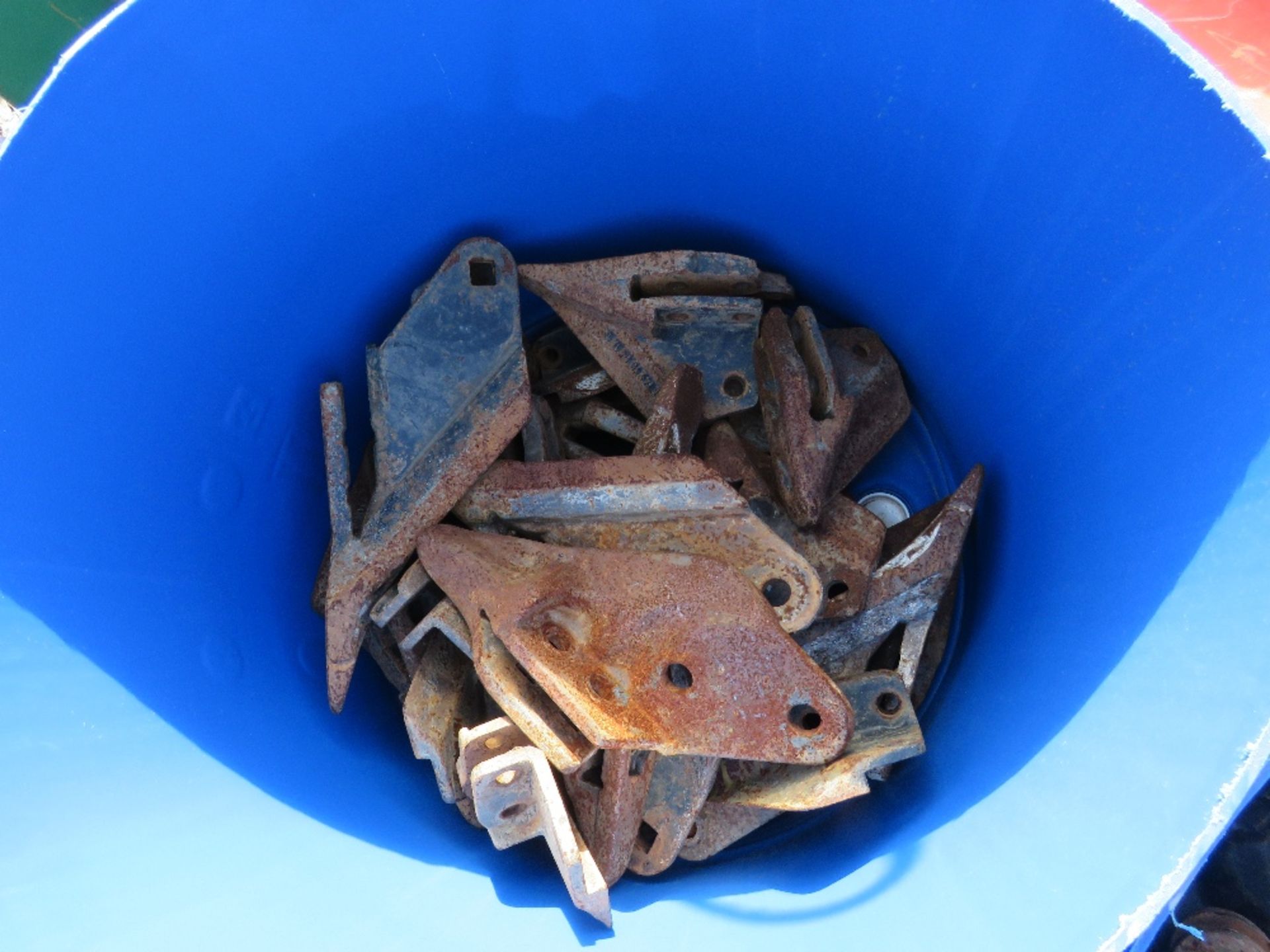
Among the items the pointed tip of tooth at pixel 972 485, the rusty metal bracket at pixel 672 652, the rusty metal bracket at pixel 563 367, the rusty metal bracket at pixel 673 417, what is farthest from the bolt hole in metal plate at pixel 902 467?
the rusty metal bracket at pixel 672 652

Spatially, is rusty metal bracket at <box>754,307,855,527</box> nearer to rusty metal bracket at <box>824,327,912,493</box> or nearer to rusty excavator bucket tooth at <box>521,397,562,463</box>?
rusty metal bracket at <box>824,327,912,493</box>

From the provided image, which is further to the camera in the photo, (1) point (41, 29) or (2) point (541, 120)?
(1) point (41, 29)

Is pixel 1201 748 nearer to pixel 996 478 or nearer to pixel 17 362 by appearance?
pixel 996 478

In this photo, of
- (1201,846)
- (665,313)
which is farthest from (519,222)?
(1201,846)

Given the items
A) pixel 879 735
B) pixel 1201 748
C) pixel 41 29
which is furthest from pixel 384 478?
pixel 41 29

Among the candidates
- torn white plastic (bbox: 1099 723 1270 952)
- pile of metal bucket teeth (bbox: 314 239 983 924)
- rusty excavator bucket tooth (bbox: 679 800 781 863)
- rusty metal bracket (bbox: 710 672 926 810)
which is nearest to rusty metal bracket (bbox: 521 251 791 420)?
pile of metal bucket teeth (bbox: 314 239 983 924)

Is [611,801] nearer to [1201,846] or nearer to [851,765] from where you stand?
[851,765]
